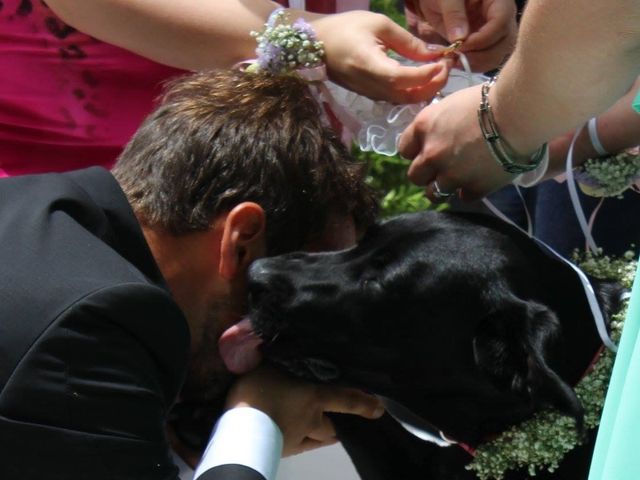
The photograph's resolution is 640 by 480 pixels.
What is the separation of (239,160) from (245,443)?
1.62 ft

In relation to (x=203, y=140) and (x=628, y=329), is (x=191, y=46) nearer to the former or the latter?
(x=203, y=140)

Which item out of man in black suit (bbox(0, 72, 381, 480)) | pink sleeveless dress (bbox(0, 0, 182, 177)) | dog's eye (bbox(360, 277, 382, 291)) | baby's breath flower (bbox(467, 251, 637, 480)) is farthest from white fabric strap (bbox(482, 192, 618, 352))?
pink sleeveless dress (bbox(0, 0, 182, 177))

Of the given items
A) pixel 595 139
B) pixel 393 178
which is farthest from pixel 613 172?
pixel 393 178

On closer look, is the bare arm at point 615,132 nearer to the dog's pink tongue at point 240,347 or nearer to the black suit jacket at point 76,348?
the dog's pink tongue at point 240,347

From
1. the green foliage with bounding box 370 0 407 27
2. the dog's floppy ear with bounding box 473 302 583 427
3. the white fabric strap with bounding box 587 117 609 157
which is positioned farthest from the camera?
the green foliage with bounding box 370 0 407 27

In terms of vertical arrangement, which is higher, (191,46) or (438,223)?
(191,46)

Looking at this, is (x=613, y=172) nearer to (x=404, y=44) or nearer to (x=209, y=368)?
(x=404, y=44)

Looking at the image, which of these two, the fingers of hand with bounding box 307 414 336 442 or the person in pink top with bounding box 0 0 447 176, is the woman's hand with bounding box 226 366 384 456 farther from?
the person in pink top with bounding box 0 0 447 176

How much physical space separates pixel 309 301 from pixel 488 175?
403mm

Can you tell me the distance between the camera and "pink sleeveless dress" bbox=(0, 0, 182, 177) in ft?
A: 6.66

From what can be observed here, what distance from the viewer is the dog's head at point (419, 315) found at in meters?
1.79

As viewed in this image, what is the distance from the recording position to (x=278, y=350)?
6.13 ft

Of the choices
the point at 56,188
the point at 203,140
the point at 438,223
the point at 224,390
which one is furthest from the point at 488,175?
the point at 56,188

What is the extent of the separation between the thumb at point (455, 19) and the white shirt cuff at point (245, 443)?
2.75ft
